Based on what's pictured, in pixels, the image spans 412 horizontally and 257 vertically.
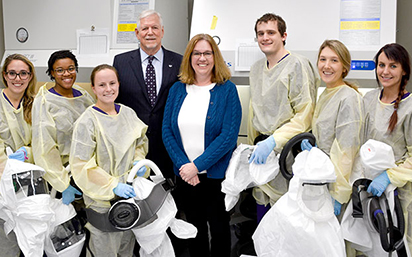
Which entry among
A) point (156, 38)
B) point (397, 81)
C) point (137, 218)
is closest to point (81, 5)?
point (156, 38)

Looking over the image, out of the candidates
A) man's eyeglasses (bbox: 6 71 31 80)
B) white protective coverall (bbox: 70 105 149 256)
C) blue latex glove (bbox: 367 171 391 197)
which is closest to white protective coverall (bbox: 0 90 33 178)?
man's eyeglasses (bbox: 6 71 31 80)

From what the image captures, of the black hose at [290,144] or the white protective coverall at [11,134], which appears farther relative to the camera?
the white protective coverall at [11,134]

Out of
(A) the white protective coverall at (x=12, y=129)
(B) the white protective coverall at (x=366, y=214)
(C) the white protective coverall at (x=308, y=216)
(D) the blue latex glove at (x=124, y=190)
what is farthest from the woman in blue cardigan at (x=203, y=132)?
(A) the white protective coverall at (x=12, y=129)

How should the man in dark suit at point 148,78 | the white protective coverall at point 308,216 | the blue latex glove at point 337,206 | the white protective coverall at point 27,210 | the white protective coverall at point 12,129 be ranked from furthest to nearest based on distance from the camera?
the man in dark suit at point 148,78 → the white protective coverall at point 12,129 → the blue latex glove at point 337,206 → the white protective coverall at point 27,210 → the white protective coverall at point 308,216

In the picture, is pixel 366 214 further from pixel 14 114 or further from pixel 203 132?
pixel 14 114

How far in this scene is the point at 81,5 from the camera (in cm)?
309

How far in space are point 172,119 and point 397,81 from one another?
1142mm

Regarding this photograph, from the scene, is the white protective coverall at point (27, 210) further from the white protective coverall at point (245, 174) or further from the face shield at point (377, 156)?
the face shield at point (377, 156)

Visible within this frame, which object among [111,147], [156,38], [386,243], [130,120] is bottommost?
[386,243]

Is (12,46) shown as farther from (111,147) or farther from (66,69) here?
(111,147)

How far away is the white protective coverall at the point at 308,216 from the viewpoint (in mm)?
1625

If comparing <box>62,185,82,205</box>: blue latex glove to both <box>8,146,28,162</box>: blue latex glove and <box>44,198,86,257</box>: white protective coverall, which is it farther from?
<box>8,146,28,162</box>: blue latex glove

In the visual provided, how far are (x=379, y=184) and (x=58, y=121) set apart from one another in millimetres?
1610

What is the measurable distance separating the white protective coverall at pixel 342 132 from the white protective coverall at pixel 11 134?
1.55m
